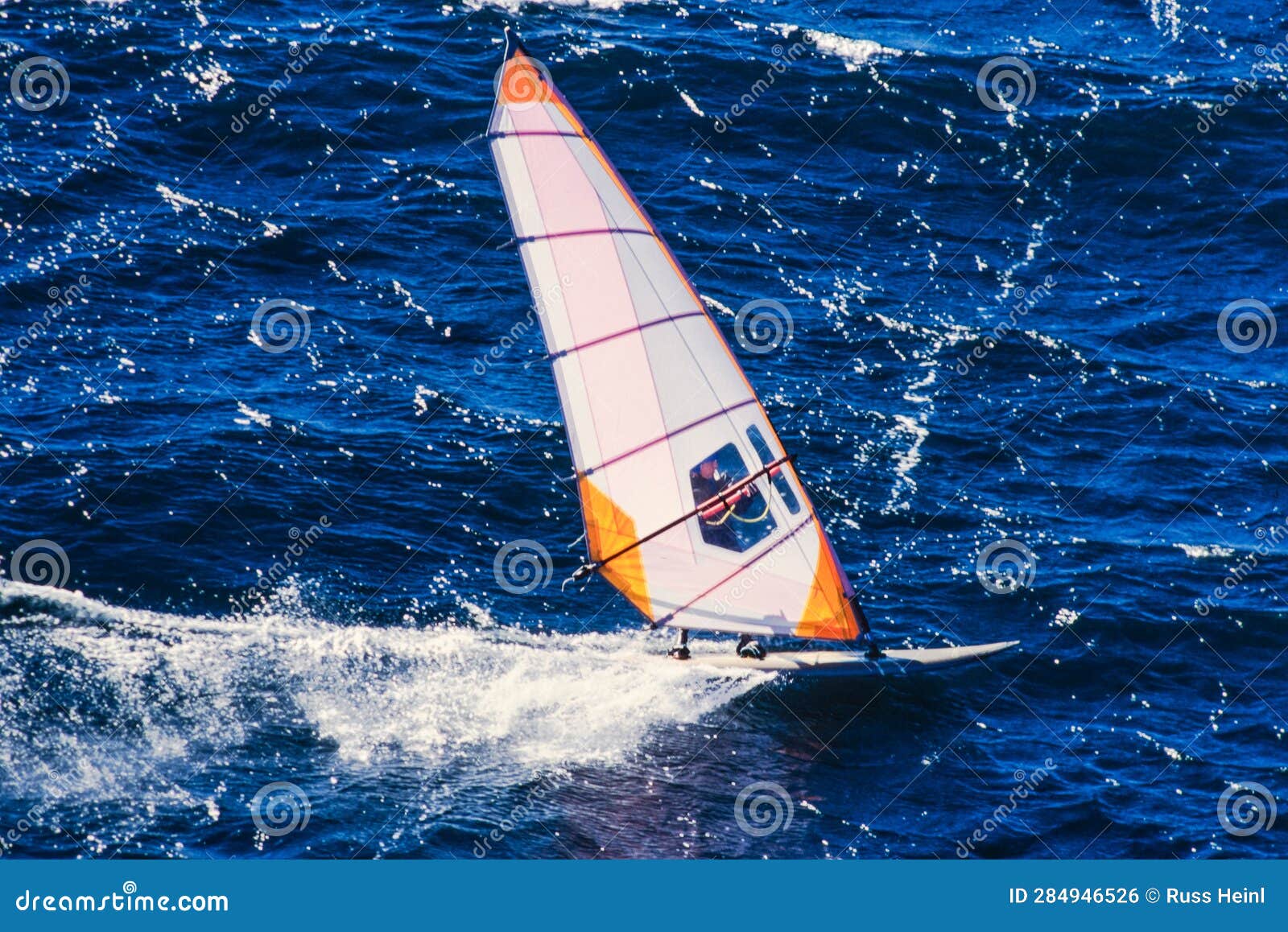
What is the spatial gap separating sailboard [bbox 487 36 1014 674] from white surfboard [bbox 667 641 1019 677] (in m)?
0.55

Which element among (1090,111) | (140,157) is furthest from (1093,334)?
(140,157)

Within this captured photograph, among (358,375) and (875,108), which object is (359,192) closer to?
(358,375)

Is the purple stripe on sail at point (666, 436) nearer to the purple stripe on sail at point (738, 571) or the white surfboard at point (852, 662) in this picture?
the purple stripe on sail at point (738, 571)

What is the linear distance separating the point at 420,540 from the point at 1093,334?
22.2 m

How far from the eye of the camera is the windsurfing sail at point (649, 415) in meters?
30.9

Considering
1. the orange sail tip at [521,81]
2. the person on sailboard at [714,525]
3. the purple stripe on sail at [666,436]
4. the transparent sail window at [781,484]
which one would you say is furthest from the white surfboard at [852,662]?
the orange sail tip at [521,81]

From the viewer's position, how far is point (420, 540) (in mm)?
37531

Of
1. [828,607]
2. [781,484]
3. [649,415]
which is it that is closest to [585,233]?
[649,415]

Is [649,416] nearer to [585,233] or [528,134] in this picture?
[585,233]

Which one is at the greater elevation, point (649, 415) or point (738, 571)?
point (649, 415)

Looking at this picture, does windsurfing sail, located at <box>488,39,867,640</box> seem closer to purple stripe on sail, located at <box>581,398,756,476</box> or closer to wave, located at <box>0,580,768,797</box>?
purple stripe on sail, located at <box>581,398,756,476</box>

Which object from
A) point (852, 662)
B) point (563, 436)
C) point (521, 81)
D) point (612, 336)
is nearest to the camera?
point (521, 81)

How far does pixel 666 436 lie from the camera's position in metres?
32.8

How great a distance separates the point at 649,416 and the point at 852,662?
7068 mm
